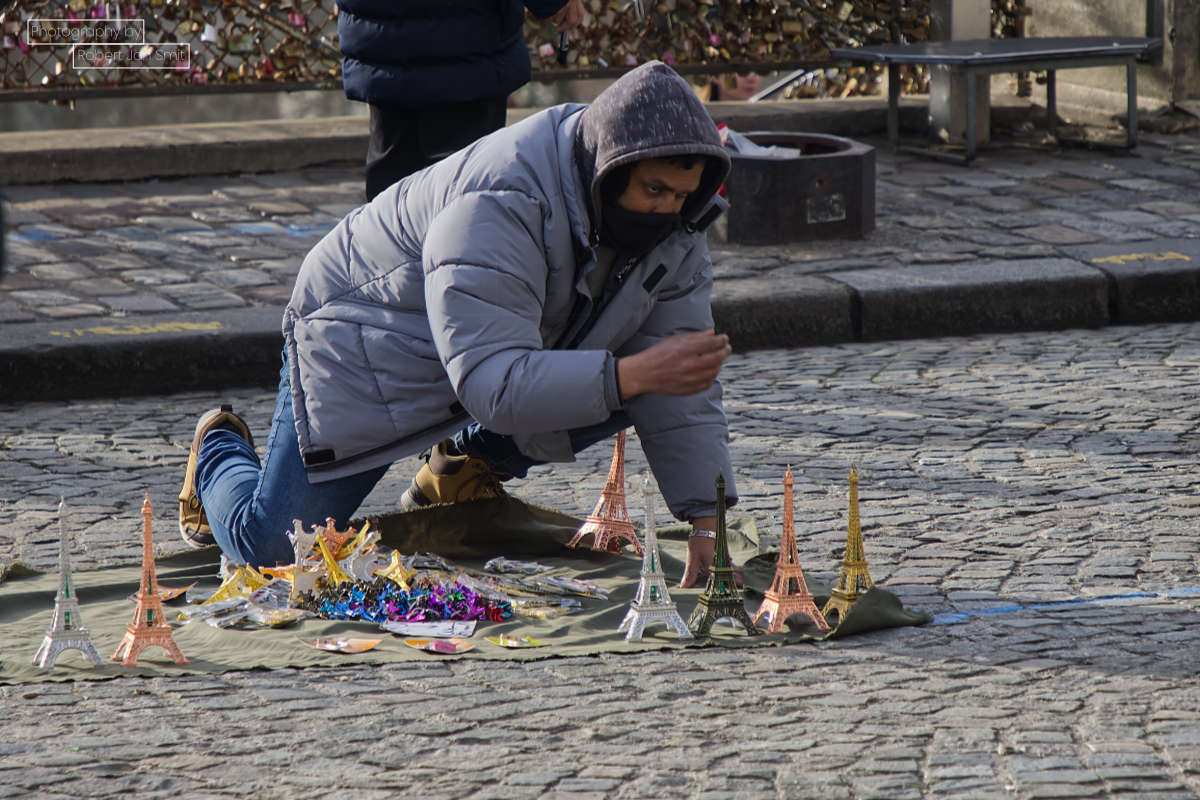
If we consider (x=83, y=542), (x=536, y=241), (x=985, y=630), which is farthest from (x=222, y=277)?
(x=985, y=630)

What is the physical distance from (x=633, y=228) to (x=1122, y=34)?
7785mm

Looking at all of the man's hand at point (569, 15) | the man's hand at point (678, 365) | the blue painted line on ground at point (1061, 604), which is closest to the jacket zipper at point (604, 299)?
the man's hand at point (678, 365)

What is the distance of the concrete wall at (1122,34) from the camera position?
10.7 m

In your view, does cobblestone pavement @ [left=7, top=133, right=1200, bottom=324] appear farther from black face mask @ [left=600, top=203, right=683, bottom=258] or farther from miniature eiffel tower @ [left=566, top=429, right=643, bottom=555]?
black face mask @ [left=600, top=203, right=683, bottom=258]

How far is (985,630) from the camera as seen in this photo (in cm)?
395

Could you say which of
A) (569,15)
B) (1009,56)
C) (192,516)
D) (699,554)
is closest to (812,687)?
(699,554)

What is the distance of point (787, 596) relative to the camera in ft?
12.9

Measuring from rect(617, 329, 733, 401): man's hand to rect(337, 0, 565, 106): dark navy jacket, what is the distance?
2.32 m

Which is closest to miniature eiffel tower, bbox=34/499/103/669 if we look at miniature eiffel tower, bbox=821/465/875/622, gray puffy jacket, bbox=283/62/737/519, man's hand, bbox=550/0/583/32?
gray puffy jacket, bbox=283/62/737/519

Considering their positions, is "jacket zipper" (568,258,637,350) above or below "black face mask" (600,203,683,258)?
below

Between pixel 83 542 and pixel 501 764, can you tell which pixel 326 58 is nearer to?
pixel 83 542

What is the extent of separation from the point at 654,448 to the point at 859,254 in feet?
13.3

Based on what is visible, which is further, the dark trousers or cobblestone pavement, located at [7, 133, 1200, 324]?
cobblestone pavement, located at [7, 133, 1200, 324]

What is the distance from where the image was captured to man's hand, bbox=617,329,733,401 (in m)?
3.66
